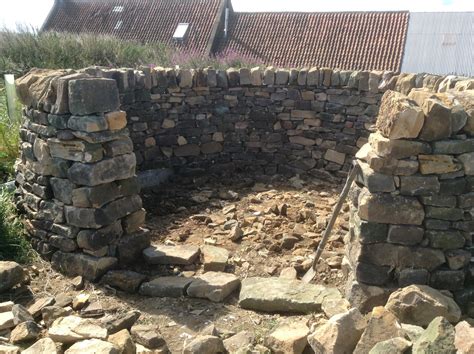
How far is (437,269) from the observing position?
3658 mm

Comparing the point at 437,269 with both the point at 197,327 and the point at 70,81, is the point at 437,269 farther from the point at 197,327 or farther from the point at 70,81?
the point at 70,81

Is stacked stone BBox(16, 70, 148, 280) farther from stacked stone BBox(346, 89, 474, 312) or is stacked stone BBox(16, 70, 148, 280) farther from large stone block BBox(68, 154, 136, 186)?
stacked stone BBox(346, 89, 474, 312)

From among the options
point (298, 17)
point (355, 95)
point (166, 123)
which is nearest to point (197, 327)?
point (166, 123)

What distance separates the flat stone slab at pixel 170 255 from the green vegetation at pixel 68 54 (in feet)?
18.8

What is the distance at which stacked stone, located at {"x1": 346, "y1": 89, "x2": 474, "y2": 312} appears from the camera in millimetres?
3461

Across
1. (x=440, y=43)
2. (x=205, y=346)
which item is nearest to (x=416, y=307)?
(x=205, y=346)

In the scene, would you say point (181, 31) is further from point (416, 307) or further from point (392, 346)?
point (392, 346)

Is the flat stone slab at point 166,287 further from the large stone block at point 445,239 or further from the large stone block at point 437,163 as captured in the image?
the large stone block at point 437,163

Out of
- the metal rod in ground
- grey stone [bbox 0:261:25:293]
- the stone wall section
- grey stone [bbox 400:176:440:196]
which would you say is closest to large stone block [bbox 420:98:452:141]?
grey stone [bbox 400:176:440:196]

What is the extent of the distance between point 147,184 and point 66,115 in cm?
296

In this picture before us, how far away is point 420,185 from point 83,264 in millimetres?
2855

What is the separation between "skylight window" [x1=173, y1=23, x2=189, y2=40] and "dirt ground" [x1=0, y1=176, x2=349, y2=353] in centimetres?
1514

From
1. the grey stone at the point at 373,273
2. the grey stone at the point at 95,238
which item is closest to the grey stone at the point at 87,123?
the grey stone at the point at 95,238

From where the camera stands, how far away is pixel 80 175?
409cm
